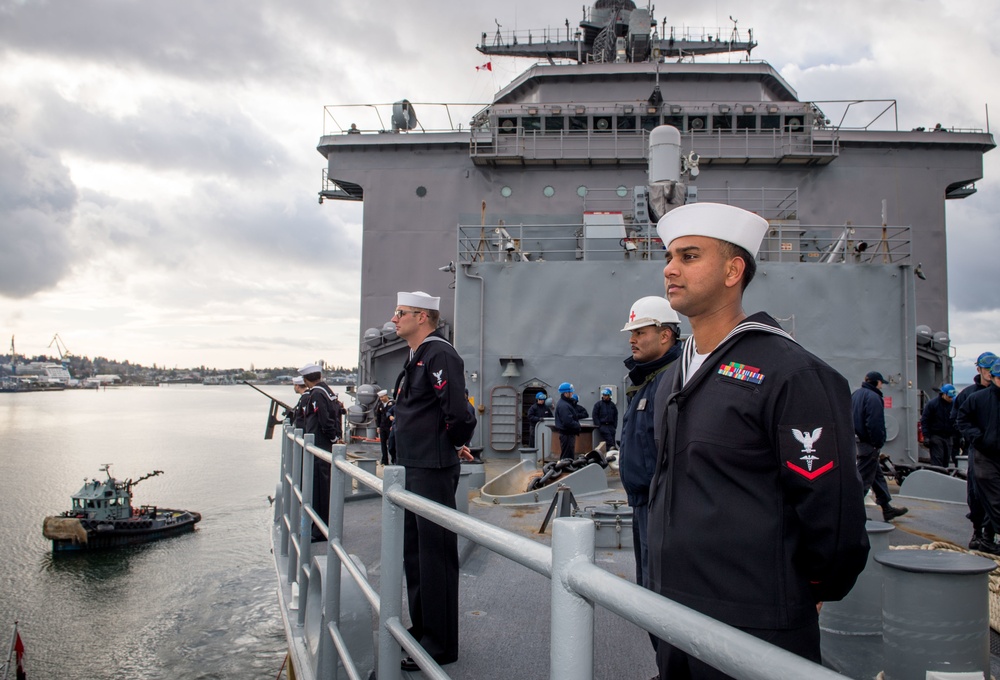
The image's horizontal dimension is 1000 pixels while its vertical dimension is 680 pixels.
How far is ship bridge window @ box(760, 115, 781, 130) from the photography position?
17.0 meters

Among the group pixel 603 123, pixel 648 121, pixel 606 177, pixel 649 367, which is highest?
pixel 648 121

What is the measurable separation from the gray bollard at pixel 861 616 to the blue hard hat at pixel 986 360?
299cm

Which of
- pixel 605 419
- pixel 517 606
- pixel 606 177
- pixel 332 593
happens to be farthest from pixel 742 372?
pixel 606 177

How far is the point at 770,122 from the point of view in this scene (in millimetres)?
17125

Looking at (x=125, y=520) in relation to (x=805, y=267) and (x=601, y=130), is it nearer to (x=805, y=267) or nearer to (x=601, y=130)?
(x=601, y=130)

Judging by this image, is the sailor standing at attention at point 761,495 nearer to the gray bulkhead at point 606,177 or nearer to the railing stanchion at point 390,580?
the railing stanchion at point 390,580

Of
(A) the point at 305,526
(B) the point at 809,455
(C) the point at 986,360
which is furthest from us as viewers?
(C) the point at 986,360

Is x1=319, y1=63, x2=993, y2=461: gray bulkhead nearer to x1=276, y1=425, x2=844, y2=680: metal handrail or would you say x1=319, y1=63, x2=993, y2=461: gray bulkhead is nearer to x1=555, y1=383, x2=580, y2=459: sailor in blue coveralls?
x1=555, y1=383, x2=580, y2=459: sailor in blue coveralls

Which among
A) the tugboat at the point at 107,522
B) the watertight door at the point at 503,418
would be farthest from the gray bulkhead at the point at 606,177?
the tugboat at the point at 107,522

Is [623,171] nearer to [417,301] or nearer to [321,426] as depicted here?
[321,426]

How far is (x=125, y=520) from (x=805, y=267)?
23.0m

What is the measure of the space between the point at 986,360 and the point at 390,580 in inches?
216

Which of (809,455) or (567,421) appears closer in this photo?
(809,455)

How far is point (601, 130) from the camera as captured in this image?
57.1 feet
